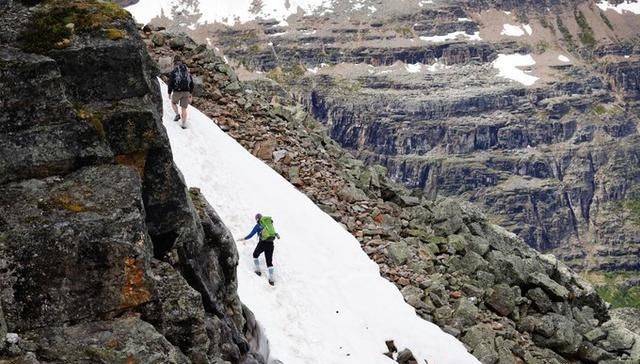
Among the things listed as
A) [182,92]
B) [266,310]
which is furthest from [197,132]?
[266,310]

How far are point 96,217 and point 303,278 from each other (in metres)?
13.9

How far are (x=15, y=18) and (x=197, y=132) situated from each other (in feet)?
55.0

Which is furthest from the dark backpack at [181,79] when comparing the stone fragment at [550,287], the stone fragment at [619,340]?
the stone fragment at [619,340]

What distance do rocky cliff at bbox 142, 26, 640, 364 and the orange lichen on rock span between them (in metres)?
15.7

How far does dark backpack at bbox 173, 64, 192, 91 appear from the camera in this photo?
103ft

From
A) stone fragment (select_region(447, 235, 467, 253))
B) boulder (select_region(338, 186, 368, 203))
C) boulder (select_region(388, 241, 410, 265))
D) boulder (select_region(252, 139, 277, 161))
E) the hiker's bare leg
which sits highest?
the hiker's bare leg

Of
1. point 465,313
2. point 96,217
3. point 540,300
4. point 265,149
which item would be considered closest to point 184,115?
point 265,149

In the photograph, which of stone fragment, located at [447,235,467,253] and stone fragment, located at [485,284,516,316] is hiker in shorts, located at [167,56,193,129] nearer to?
stone fragment, located at [447,235,467,253]

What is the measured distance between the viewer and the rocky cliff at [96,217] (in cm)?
1104

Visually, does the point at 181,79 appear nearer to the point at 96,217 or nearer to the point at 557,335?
the point at 557,335

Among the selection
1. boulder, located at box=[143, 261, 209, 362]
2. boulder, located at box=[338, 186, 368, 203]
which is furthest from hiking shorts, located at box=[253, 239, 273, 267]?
boulder, located at box=[143, 261, 209, 362]

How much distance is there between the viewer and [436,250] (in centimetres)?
3062

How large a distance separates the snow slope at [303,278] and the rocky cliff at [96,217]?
5.15 m

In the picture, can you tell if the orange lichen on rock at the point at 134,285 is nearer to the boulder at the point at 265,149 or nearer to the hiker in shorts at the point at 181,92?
the hiker in shorts at the point at 181,92
